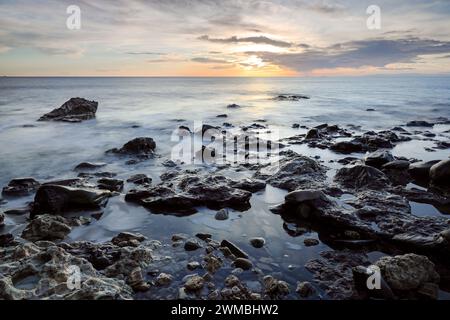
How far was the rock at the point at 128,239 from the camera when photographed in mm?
4957

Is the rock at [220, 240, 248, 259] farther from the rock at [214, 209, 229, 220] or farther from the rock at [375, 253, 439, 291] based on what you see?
the rock at [375, 253, 439, 291]

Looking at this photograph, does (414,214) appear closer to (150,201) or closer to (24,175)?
(150,201)

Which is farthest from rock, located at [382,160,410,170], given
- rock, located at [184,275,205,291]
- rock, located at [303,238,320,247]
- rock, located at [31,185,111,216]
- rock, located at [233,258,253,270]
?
rock, located at [31,185,111,216]

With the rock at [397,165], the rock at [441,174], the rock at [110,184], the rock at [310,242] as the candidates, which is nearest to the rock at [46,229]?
the rock at [110,184]

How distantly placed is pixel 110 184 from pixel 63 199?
151 centimetres

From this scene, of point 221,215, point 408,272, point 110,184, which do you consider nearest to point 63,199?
point 110,184

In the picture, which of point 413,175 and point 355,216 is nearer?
point 355,216

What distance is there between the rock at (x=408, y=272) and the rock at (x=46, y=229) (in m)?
4.81

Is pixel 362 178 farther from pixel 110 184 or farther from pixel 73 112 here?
pixel 73 112

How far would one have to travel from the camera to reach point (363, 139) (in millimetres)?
12648

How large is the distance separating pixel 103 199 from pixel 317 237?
4.31 metres

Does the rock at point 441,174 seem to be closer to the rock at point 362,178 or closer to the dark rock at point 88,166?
the rock at point 362,178

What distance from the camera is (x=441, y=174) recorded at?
7.27m

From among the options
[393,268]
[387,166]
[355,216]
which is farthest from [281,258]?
[387,166]
